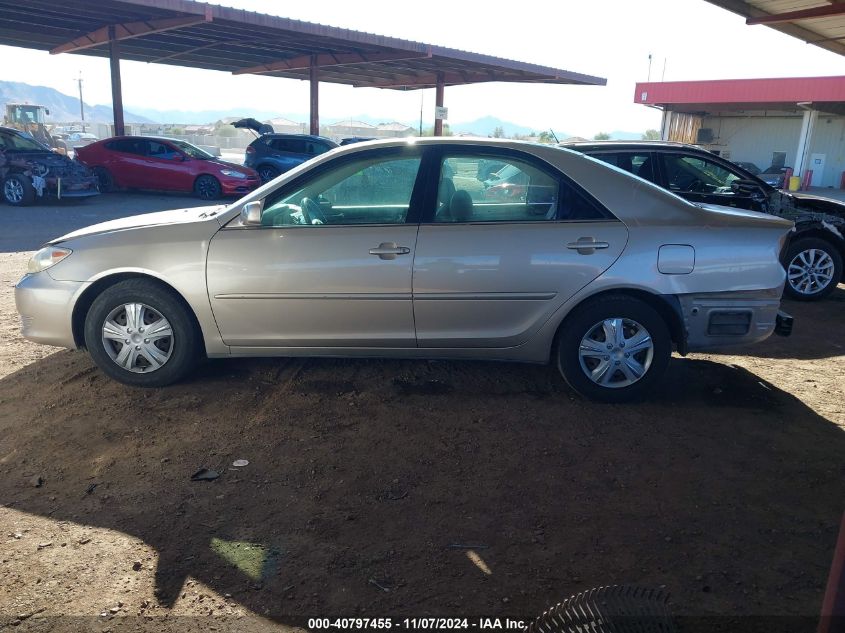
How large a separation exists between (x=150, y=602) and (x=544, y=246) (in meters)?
2.94

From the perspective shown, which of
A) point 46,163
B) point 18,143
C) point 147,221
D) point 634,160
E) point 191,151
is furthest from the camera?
point 191,151

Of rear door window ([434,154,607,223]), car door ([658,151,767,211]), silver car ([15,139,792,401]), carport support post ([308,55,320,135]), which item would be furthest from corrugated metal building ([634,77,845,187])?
rear door window ([434,154,607,223])

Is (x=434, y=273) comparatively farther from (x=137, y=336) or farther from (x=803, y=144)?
(x=803, y=144)

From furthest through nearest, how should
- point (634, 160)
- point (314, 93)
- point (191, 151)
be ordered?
1. point (314, 93)
2. point (191, 151)
3. point (634, 160)

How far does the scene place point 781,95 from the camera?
103ft

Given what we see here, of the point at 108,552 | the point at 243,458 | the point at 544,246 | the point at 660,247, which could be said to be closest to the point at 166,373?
the point at 243,458

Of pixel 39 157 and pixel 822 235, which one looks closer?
pixel 822 235

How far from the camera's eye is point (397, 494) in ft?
11.2

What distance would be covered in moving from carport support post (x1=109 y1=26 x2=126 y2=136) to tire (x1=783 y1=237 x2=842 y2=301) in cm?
1989

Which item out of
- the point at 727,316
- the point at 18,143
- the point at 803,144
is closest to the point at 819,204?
Answer: the point at 727,316

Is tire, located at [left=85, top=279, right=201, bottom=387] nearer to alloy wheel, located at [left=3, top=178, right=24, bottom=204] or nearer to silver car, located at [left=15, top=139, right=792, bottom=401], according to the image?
silver car, located at [left=15, top=139, right=792, bottom=401]

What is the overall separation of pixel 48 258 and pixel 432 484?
123 inches

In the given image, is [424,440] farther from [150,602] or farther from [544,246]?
[150,602]

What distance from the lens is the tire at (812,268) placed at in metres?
7.87
